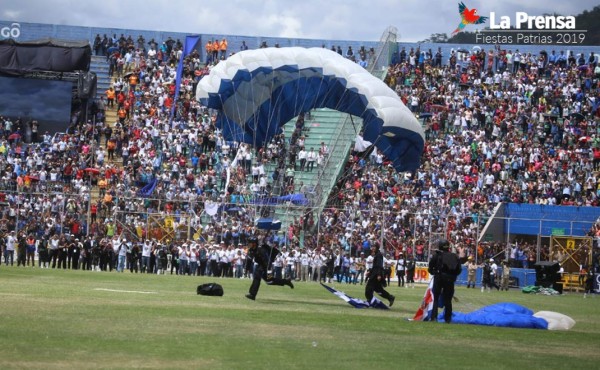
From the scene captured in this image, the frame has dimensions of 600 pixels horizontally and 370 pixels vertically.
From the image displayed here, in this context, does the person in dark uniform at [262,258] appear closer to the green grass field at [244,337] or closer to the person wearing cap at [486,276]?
the green grass field at [244,337]

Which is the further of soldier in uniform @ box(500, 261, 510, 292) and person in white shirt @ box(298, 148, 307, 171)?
person in white shirt @ box(298, 148, 307, 171)

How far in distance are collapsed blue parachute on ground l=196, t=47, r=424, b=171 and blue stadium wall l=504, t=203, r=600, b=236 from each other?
14372 millimetres

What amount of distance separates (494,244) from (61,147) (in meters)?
21.0

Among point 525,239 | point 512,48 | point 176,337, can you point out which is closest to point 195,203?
point 525,239

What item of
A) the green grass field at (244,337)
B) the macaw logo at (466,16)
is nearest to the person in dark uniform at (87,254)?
the green grass field at (244,337)

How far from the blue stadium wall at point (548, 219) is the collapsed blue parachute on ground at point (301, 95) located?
14372mm

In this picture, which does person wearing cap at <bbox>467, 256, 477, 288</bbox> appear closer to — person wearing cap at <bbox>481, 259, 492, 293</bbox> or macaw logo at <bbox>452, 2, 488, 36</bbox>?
person wearing cap at <bbox>481, 259, 492, 293</bbox>

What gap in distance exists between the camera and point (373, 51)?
60.5 meters

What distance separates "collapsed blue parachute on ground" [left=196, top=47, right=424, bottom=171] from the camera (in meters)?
32.4

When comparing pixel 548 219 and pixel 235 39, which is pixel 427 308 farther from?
pixel 235 39

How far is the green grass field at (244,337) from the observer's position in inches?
504

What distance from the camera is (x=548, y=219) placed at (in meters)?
47.4

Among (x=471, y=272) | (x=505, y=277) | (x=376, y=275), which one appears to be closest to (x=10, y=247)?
(x=471, y=272)

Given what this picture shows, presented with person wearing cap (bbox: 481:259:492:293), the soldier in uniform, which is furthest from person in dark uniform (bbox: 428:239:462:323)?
the soldier in uniform
